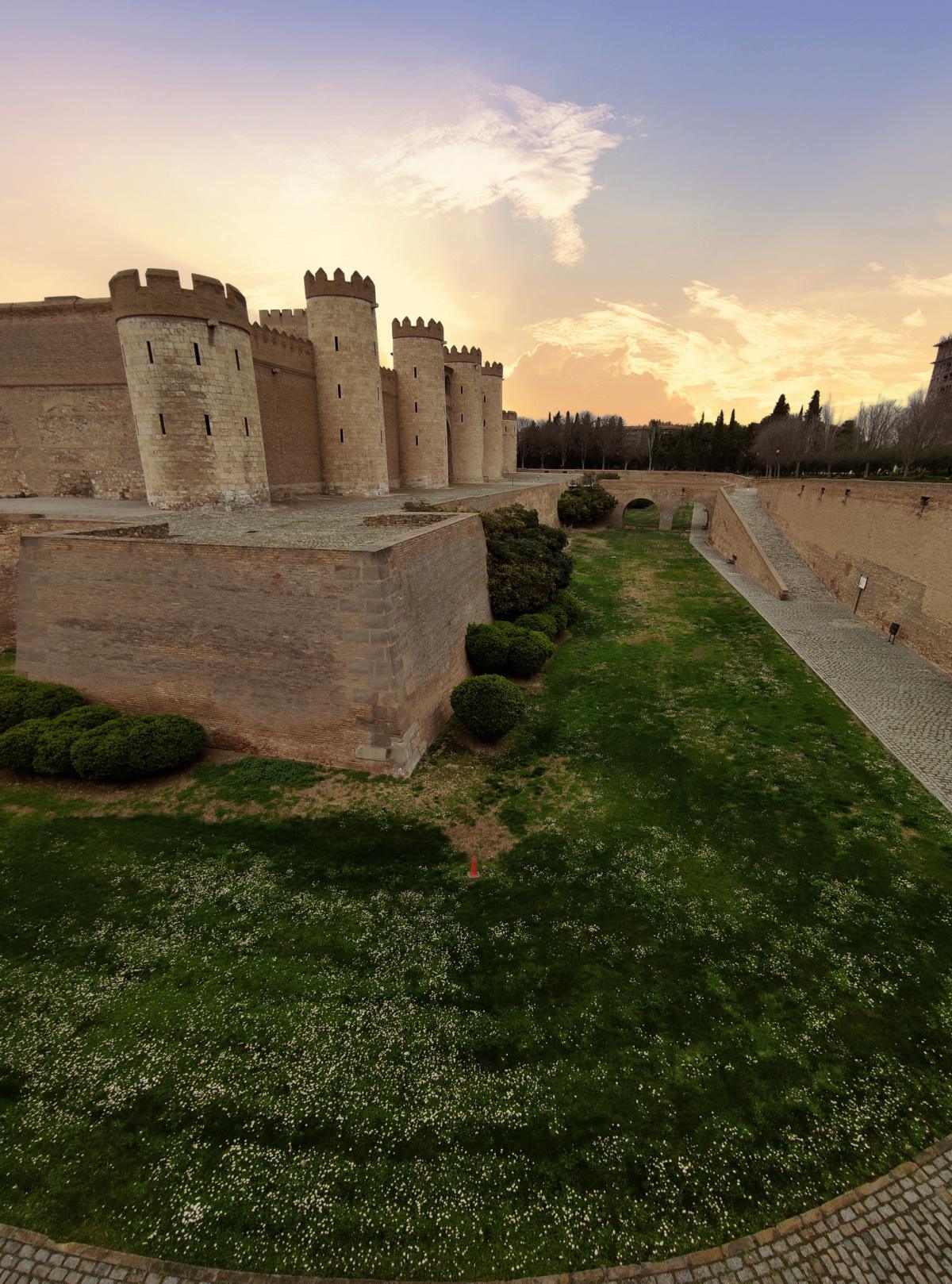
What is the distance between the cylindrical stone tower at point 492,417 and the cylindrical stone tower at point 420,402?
32.3 ft

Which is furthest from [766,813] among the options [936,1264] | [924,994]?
[936,1264]

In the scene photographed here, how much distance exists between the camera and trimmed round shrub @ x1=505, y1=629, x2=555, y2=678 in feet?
50.5

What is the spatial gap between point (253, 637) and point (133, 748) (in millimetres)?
3060

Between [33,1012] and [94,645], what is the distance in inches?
319

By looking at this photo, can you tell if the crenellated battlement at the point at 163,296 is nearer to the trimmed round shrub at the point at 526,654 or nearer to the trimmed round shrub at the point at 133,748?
the trimmed round shrub at the point at 133,748

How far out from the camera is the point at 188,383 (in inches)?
630

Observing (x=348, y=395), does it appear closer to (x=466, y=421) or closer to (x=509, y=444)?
(x=466, y=421)

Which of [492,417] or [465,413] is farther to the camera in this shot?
[492,417]

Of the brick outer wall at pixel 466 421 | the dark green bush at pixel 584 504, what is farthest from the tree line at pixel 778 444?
the brick outer wall at pixel 466 421

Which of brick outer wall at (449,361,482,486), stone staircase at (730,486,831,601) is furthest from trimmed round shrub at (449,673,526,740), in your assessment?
brick outer wall at (449,361,482,486)

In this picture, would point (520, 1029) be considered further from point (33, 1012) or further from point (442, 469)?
point (442, 469)

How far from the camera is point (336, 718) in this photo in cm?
1132

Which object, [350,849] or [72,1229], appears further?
[350,849]

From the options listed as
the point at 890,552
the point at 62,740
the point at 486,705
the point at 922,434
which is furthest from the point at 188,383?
the point at 922,434
